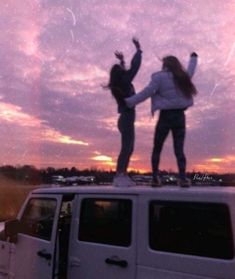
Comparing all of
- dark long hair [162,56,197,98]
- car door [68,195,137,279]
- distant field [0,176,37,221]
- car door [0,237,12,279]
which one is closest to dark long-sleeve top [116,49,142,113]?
dark long hair [162,56,197,98]

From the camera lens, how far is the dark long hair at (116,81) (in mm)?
6504

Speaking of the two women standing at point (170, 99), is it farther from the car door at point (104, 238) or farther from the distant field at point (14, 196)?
the distant field at point (14, 196)

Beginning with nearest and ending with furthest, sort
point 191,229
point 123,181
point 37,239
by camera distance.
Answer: point 191,229, point 123,181, point 37,239

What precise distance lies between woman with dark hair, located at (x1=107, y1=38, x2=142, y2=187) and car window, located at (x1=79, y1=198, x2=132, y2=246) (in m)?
1.52

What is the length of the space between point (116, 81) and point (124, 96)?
0.69 feet

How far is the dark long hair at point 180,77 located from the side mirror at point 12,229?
2403mm

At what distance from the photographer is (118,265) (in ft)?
14.6

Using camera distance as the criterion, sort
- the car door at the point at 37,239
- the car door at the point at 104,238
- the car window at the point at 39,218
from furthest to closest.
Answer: the car window at the point at 39,218
the car door at the point at 37,239
the car door at the point at 104,238

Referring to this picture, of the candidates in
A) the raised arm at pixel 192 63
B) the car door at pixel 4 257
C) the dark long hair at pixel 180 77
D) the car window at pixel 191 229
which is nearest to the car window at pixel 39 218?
the car door at pixel 4 257

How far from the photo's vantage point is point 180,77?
607 centimetres

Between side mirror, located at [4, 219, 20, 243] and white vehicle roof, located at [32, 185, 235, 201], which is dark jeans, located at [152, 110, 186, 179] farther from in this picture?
side mirror, located at [4, 219, 20, 243]

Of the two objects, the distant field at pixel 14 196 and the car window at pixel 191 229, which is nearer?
the car window at pixel 191 229

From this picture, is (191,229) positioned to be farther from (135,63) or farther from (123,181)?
(135,63)

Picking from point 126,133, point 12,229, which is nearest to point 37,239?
point 12,229
